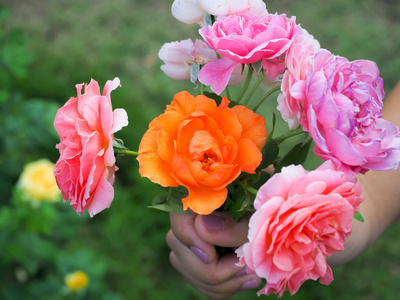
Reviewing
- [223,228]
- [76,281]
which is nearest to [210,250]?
[223,228]

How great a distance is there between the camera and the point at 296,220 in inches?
21.7

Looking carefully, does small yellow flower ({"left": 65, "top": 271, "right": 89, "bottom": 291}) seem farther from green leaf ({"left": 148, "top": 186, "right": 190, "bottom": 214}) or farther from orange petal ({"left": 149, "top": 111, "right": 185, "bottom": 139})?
orange petal ({"left": 149, "top": 111, "right": 185, "bottom": 139})

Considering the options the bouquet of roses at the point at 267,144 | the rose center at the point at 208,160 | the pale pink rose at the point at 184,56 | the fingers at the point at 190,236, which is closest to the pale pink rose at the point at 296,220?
the bouquet of roses at the point at 267,144

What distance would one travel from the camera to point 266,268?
0.57 metres

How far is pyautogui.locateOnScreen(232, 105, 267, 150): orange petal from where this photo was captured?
0.65m

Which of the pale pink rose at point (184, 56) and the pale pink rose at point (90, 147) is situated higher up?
the pale pink rose at point (184, 56)

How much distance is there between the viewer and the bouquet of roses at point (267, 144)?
0.56m

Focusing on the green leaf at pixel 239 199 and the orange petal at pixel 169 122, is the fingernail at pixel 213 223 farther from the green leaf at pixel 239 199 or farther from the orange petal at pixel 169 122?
the orange petal at pixel 169 122

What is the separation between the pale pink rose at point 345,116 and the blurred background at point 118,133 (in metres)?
1.16

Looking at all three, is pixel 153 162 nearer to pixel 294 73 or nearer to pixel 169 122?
pixel 169 122

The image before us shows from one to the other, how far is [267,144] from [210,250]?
383 mm

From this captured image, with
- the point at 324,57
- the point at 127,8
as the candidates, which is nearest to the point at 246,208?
the point at 324,57

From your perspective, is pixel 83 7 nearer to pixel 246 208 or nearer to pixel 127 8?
pixel 127 8

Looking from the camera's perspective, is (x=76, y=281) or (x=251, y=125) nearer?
(x=251, y=125)
